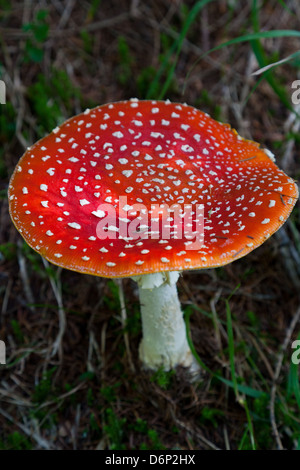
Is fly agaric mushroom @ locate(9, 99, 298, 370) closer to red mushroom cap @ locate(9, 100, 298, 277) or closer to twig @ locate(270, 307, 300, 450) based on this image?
red mushroom cap @ locate(9, 100, 298, 277)

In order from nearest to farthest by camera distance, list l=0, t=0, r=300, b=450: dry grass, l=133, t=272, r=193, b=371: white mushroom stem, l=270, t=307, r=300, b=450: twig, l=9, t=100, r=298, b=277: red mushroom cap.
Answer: l=9, t=100, r=298, b=277: red mushroom cap
l=133, t=272, r=193, b=371: white mushroom stem
l=270, t=307, r=300, b=450: twig
l=0, t=0, r=300, b=450: dry grass

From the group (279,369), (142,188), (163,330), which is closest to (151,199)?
(142,188)

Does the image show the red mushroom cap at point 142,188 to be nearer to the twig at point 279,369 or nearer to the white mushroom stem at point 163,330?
the white mushroom stem at point 163,330

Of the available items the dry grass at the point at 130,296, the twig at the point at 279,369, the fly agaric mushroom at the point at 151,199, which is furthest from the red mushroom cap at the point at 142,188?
the twig at the point at 279,369

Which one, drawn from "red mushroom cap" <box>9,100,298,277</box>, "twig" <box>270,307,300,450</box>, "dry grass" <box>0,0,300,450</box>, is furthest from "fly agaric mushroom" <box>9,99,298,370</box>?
"twig" <box>270,307,300,450</box>

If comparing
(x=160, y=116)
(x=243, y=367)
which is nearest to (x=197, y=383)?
(x=243, y=367)

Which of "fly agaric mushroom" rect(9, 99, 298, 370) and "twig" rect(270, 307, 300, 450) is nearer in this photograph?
"fly agaric mushroom" rect(9, 99, 298, 370)

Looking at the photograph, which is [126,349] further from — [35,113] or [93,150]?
[35,113]
